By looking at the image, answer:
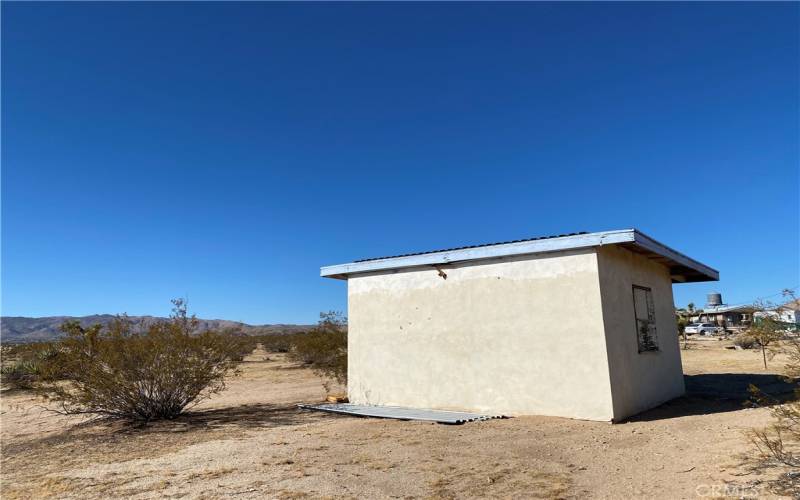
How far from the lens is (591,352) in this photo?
26.5 feet

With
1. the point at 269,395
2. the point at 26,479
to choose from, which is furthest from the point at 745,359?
the point at 26,479

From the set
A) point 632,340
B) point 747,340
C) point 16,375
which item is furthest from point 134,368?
point 16,375

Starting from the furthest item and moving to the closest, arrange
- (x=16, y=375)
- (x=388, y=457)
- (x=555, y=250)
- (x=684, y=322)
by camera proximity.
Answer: (x=684, y=322), (x=16, y=375), (x=555, y=250), (x=388, y=457)

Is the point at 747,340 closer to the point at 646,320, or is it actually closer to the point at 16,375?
the point at 646,320

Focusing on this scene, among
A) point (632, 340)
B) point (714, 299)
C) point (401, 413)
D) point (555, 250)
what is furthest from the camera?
point (714, 299)

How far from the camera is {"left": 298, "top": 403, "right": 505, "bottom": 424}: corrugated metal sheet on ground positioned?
334 inches

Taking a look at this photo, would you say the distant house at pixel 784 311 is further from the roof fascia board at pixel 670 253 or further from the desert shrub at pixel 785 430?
the roof fascia board at pixel 670 253

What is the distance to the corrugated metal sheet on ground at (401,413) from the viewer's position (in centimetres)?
848

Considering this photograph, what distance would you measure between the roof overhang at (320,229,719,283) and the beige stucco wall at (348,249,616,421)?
193mm

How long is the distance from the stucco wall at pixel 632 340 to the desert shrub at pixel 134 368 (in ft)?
24.9

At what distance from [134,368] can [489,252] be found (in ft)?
22.7

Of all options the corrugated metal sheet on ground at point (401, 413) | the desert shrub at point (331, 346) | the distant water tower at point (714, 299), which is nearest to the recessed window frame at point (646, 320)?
the corrugated metal sheet on ground at point (401, 413)

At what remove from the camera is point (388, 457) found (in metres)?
→ 6.20

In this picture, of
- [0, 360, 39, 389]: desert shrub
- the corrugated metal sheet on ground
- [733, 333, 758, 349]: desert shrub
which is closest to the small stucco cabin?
the corrugated metal sheet on ground
